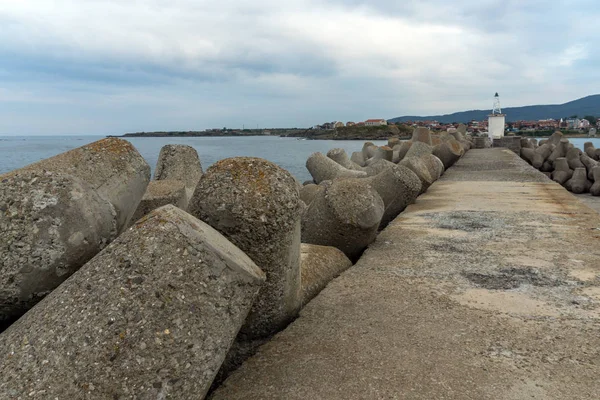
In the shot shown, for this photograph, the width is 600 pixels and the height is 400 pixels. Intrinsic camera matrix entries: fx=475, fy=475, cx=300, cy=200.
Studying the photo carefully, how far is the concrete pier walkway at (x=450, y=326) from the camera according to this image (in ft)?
6.27

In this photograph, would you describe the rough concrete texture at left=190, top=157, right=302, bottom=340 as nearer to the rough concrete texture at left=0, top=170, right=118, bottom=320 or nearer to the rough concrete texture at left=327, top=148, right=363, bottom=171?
the rough concrete texture at left=0, top=170, right=118, bottom=320

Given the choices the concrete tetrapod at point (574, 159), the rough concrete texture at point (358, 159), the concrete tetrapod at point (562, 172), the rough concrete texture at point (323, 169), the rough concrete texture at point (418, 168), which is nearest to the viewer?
the rough concrete texture at point (418, 168)

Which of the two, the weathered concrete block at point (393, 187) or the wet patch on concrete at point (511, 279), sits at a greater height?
the weathered concrete block at point (393, 187)

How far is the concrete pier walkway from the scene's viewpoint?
1912 millimetres

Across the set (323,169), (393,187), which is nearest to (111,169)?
(393,187)

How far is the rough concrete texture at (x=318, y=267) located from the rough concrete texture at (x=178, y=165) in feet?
6.43

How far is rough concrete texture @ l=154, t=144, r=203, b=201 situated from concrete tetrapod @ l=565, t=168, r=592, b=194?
1402cm

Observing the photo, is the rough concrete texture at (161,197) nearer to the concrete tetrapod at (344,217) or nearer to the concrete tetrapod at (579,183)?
the concrete tetrapod at (344,217)

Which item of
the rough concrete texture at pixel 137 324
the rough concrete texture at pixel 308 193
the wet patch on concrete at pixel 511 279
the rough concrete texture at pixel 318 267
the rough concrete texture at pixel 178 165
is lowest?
the wet patch on concrete at pixel 511 279

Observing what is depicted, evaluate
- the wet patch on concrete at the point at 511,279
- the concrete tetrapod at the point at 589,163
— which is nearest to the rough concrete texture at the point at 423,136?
the concrete tetrapod at the point at 589,163

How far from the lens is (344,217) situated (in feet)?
12.0

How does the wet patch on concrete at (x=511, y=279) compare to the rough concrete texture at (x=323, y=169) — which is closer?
the wet patch on concrete at (x=511, y=279)

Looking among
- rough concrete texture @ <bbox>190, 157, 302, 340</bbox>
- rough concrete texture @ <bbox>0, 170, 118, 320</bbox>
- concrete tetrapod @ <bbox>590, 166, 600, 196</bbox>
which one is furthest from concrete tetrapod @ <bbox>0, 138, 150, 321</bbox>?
concrete tetrapod @ <bbox>590, 166, 600, 196</bbox>

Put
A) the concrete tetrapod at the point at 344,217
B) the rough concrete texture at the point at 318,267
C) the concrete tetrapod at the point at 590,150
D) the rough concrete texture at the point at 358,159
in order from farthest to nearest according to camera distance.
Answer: the concrete tetrapod at the point at 590,150, the rough concrete texture at the point at 358,159, the concrete tetrapod at the point at 344,217, the rough concrete texture at the point at 318,267
